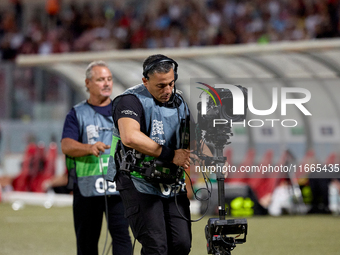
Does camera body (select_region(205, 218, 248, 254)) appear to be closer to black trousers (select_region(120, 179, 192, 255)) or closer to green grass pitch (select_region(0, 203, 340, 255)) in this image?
black trousers (select_region(120, 179, 192, 255))

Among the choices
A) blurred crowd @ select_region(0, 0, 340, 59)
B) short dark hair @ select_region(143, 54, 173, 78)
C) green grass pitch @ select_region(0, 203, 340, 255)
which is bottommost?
green grass pitch @ select_region(0, 203, 340, 255)

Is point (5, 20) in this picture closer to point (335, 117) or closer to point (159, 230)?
point (335, 117)

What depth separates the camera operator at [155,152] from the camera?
168 inches

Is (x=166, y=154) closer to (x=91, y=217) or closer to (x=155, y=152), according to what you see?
(x=155, y=152)

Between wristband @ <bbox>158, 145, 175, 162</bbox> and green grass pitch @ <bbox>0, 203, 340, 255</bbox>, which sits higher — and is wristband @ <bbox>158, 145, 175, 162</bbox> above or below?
above

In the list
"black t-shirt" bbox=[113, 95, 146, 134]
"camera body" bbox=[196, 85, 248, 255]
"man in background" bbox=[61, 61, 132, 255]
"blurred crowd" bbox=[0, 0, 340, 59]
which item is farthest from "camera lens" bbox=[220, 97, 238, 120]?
"blurred crowd" bbox=[0, 0, 340, 59]

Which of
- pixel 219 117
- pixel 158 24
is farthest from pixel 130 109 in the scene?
pixel 158 24

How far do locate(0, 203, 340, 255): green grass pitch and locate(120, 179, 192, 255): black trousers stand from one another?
11.9 ft

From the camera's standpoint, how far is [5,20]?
75.9 feet

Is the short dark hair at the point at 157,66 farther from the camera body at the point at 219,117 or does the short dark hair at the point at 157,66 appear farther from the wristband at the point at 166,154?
the wristband at the point at 166,154

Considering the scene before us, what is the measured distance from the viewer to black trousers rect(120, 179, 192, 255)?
14.0 feet

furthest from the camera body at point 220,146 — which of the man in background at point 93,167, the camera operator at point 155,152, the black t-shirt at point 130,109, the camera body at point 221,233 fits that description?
the man in background at point 93,167

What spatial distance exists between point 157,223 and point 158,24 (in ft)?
53.2

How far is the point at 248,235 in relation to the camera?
9688mm
